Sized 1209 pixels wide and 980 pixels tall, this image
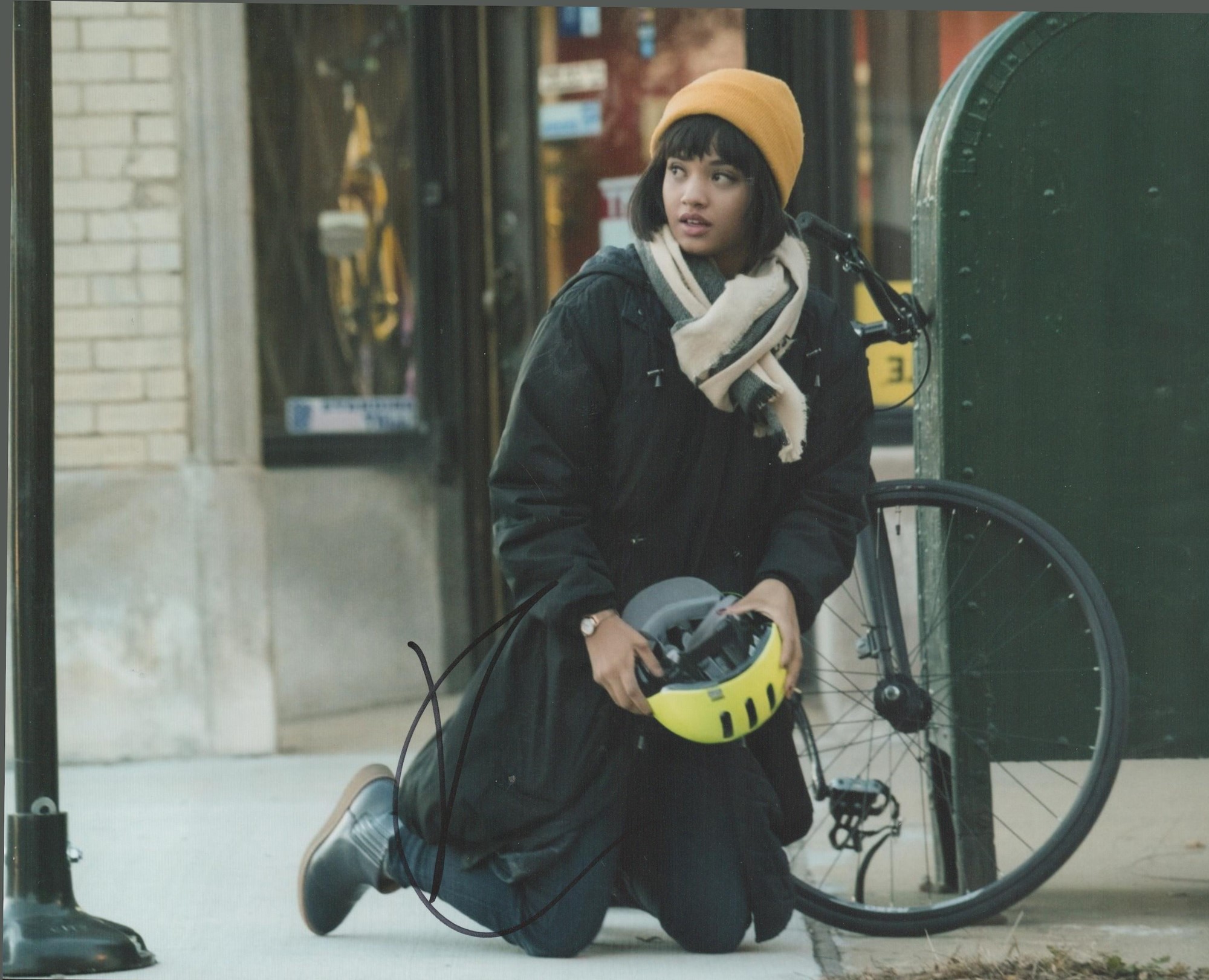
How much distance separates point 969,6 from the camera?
3357 millimetres

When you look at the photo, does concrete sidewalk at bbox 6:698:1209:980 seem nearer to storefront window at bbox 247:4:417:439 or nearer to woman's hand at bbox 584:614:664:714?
woman's hand at bbox 584:614:664:714

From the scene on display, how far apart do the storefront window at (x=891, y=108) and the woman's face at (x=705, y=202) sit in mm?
1660

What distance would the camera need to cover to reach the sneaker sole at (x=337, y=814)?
351 centimetres

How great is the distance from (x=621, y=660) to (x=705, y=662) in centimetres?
15

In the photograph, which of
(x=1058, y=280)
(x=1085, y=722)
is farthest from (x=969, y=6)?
(x=1085, y=722)

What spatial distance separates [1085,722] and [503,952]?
125cm

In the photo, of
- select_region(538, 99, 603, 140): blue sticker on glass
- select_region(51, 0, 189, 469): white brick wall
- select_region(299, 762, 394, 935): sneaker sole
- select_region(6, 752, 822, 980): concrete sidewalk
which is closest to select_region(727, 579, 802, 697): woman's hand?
select_region(6, 752, 822, 980): concrete sidewalk

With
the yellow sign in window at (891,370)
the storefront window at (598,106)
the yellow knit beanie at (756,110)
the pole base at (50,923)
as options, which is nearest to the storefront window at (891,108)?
the yellow sign in window at (891,370)

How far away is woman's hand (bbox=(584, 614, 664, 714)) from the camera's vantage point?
10.2 ft

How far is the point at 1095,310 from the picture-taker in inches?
138

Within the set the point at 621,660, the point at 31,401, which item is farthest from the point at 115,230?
the point at 621,660

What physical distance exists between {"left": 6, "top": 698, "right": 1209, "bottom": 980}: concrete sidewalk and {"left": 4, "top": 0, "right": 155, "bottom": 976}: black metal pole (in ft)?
0.80

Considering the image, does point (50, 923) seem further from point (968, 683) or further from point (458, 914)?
point (968, 683)

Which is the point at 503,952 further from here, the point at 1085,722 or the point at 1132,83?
the point at 1132,83
